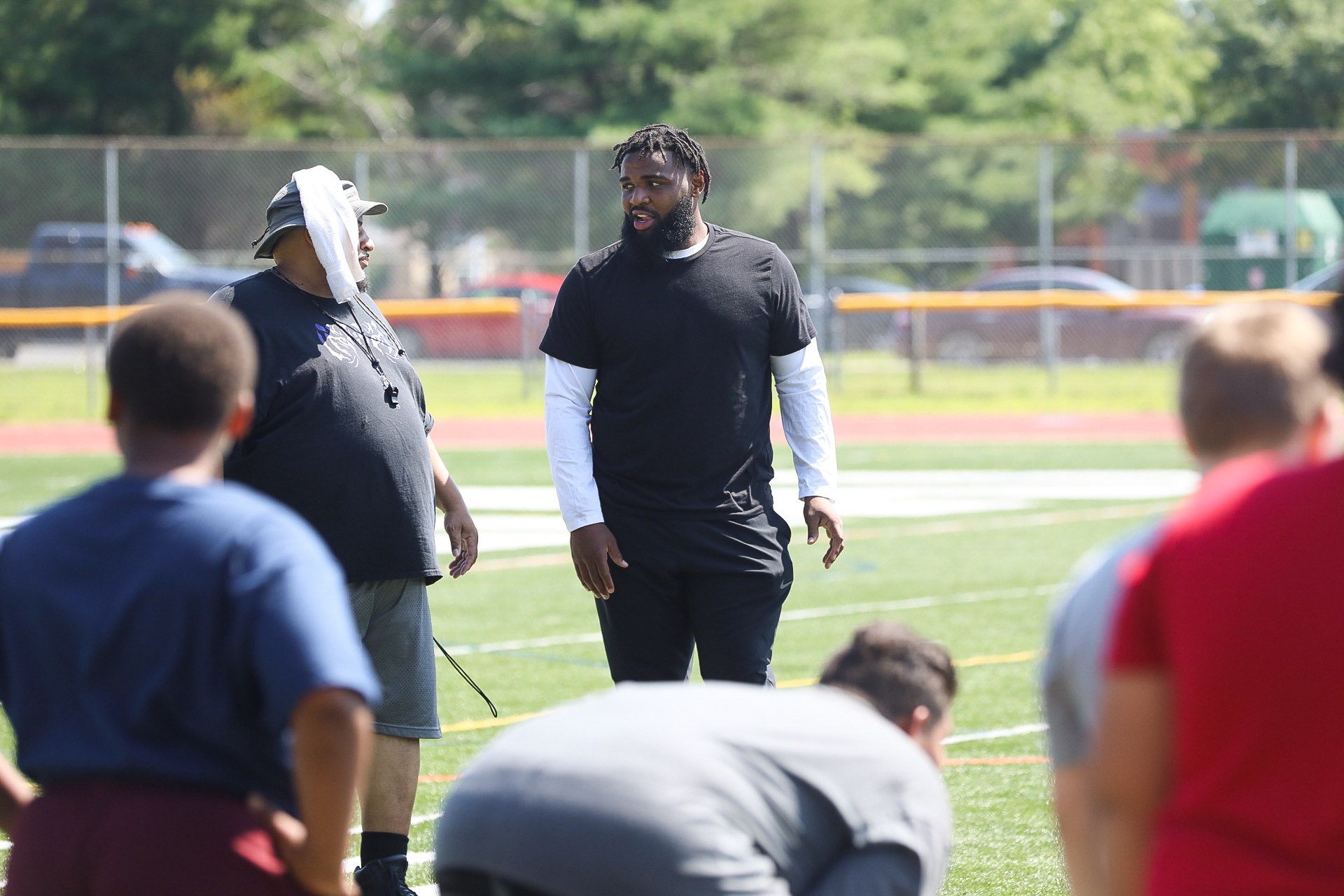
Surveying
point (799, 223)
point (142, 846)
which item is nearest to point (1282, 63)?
point (799, 223)

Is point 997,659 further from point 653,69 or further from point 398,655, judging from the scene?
point 653,69

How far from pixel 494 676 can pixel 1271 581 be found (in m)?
6.18

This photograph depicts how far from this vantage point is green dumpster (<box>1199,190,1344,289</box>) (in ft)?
75.0

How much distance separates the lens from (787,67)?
3788cm

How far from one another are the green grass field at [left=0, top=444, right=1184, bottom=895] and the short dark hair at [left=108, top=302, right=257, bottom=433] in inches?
111

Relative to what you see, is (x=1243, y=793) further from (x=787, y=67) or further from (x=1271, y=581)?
(x=787, y=67)

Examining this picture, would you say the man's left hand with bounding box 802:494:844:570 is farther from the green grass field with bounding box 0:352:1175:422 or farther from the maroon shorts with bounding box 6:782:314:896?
the green grass field with bounding box 0:352:1175:422

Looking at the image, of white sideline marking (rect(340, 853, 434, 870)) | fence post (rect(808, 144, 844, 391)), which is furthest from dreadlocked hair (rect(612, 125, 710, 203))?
fence post (rect(808, 144, 844, 391))

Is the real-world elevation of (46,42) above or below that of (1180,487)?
above

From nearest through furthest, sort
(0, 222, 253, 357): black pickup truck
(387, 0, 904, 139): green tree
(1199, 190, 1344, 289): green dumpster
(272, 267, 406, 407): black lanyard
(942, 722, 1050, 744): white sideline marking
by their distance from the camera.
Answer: (272, 267, 406, 407): black lanyard
(942, 722, 1050, 744): white sideline marking
(0, 222, 253, 357): black pickup truck
(1199, 190, 1344, 289): green dumpster
(387, 0, 904, 139): green tree

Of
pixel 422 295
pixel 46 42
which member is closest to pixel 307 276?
pixel 422 295

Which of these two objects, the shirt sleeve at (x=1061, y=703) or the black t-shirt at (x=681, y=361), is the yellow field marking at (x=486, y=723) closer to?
the black t-shirt at (x=681, y=361)

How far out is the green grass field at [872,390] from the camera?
71.2 ft

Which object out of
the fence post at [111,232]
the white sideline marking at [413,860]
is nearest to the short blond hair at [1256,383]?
the white sideline marking at [413,860]
